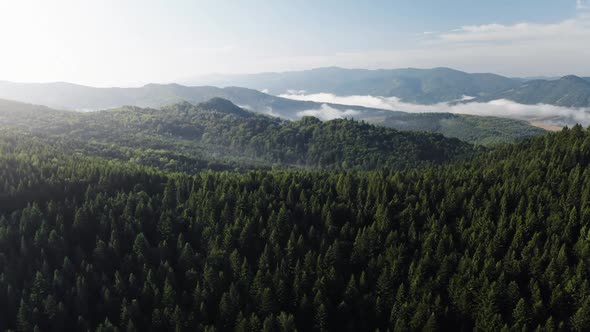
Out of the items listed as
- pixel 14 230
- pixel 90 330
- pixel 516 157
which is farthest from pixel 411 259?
pixel 14 230

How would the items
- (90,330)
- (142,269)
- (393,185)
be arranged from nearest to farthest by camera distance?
(90,330), (142,269), (393,185)

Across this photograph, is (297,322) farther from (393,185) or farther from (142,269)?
(393,185)

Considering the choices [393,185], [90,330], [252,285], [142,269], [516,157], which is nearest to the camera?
[90,330]

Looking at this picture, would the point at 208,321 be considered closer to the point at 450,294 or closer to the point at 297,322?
the point at 297,322

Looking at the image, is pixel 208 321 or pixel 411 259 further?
pixel 411 259

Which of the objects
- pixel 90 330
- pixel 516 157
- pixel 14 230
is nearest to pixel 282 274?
pixel 90 330

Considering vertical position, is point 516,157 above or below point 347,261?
above

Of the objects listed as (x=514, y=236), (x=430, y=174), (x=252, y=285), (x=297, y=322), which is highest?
(x=430, y=174)
